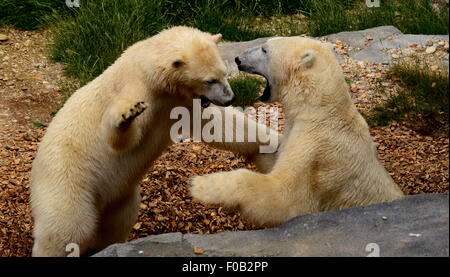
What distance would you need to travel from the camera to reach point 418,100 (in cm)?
491

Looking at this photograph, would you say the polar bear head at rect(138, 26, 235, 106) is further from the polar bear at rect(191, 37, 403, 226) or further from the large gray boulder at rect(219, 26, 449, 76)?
the large gray boulder at rect(219, 26, 449, 76)

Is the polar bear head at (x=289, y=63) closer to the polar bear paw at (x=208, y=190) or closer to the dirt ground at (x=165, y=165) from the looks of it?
the polar bear paw at (x=208, y=190)

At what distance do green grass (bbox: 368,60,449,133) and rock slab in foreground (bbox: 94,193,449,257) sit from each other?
0.53 metres

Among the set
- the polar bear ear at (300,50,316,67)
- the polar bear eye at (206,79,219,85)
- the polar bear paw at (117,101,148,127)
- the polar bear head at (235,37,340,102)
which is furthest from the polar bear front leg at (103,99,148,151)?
the polar bear ear at (300,50,316,67)

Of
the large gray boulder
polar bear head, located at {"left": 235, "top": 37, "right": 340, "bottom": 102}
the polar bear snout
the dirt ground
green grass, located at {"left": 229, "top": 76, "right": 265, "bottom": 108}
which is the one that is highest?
polar bear head, located at {"left": 235, "top": 37, "right": 340, "bottom": 102}

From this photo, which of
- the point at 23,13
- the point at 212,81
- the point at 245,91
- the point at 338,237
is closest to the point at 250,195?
the point at 338,237

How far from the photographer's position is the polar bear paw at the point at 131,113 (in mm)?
3764

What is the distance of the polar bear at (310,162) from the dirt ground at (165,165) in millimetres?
545

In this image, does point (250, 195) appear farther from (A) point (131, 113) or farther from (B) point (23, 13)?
(B) point (23, 13)

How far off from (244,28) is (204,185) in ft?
15.1

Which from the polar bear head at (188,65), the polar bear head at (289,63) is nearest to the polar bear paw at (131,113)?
the polar bear head at (188,65)

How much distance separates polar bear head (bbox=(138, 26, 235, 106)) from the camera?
4.04 meters

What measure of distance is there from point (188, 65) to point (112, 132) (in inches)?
21.8
